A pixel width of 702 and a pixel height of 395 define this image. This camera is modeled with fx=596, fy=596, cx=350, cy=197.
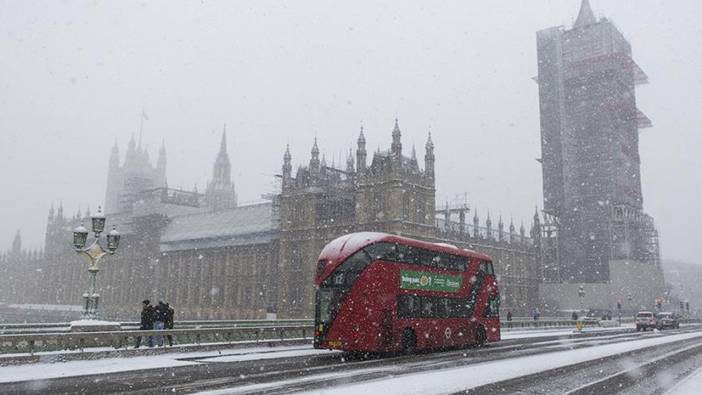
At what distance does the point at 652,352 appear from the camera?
2495 centimetres

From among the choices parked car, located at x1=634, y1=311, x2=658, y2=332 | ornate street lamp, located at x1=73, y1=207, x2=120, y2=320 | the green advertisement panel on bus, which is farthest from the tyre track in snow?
parked car, located at x1=634, y1=311, x2=658, y2=332

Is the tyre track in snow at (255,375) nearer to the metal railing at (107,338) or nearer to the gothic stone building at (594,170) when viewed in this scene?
the metal railing at (107,338)

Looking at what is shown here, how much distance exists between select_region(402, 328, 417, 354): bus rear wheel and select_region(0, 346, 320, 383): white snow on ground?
3.94 m

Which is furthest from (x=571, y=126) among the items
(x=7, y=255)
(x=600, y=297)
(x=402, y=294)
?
(x=7, y=255)

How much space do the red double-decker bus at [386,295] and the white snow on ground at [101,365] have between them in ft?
10.1

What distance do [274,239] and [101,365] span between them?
6340 cm

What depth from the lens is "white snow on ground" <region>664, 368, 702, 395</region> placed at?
13000 mm

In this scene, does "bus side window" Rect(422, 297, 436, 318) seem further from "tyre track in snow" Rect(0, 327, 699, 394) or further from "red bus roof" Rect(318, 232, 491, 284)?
"red bus roof" Rect(318, 232, 491, 284)

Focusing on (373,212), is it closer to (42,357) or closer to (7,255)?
(42,357)

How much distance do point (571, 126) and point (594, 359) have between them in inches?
3025

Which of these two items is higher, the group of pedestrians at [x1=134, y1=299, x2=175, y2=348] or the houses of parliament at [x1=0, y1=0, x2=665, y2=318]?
the houses of parliament at [x1=0, y1=0, x2=665, y2=318]

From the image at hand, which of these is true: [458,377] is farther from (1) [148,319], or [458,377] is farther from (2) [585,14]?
(2) [585,14]

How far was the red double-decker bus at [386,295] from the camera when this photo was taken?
64.8 ft

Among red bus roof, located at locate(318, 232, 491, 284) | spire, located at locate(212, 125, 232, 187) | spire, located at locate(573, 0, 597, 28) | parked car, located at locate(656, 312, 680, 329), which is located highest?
spire, located at locate(573, 0, 597, 28)
